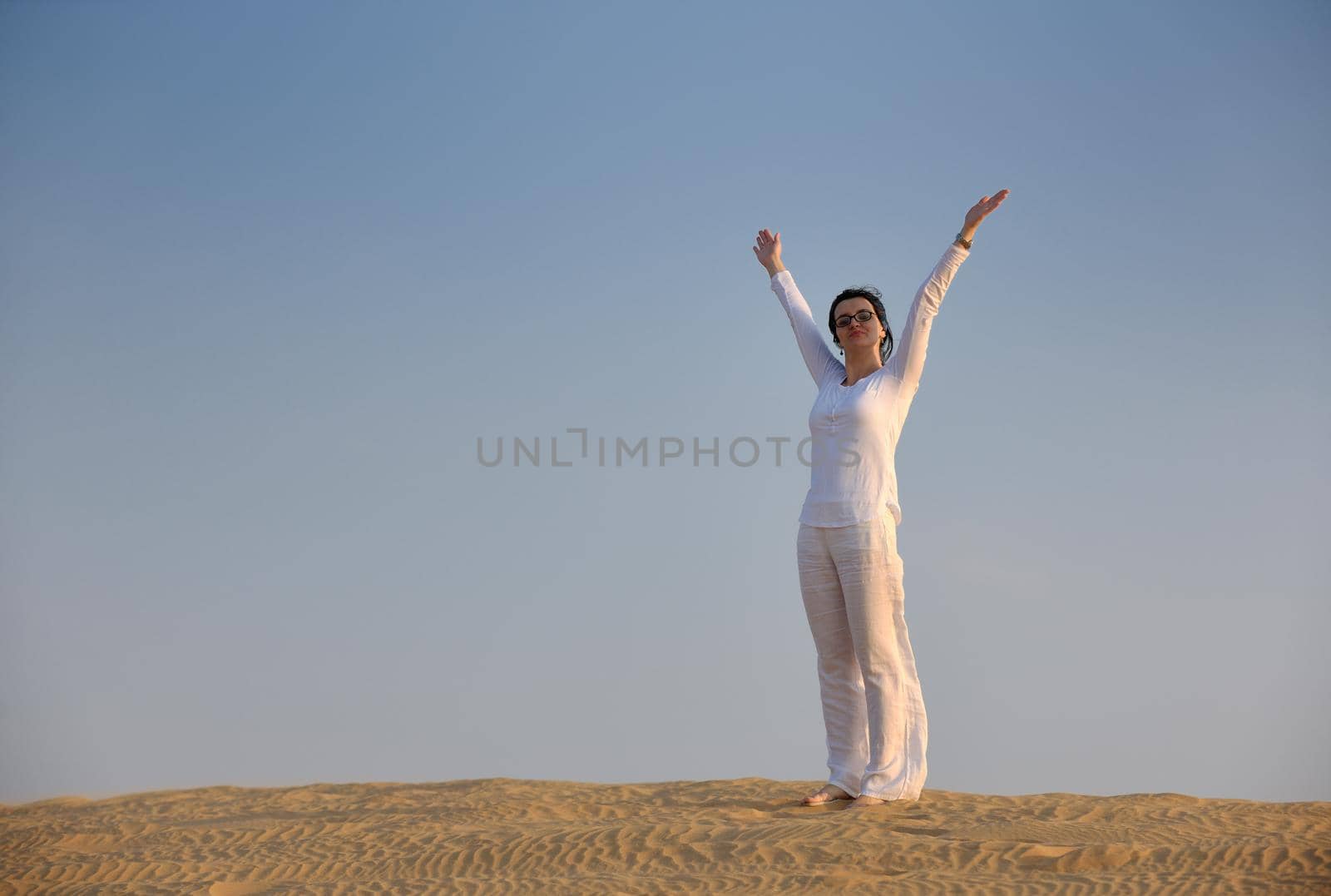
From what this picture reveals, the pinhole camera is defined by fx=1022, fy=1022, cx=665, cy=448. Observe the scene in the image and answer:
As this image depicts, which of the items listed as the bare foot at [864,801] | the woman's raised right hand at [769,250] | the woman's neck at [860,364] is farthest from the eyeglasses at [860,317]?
the bare foot at [864,801]

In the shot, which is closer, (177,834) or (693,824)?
(693,824)

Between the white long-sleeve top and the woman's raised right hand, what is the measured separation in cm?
105

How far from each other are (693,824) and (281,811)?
3.65 m

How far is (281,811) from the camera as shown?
286 inches

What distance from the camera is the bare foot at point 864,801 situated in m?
5.25

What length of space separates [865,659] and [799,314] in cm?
207

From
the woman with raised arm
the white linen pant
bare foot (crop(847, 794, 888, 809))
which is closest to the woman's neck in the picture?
the woman with raised arm

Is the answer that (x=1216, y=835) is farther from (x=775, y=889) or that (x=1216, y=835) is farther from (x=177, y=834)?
(x=177, y=834)

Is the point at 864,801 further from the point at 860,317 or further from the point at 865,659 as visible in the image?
the point at 860,317

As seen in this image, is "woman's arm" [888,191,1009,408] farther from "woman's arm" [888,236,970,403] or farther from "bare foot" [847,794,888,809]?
"bare foot" [847,794,888,809]

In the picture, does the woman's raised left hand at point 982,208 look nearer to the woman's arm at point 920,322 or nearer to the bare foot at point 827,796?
Result: the woman's arm at point 920,322

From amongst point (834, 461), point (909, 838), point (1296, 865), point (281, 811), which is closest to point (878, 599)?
point (834, 461)

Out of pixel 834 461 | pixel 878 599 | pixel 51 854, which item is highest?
pixel 834 461

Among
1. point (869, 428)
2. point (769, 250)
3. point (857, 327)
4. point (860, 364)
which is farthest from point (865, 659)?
point (769, 250)
